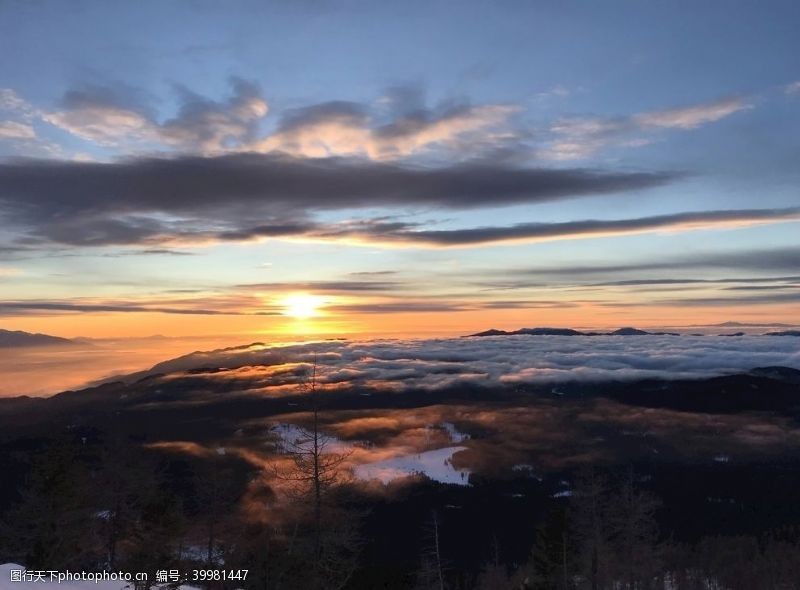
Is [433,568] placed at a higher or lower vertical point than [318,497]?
lower

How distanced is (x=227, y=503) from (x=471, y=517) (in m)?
148

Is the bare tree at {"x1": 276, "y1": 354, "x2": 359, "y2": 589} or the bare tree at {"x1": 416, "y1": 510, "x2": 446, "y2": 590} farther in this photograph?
Result: the bare tree at {"x1": 416, "y1": 510, "x2": 446, "y2": 590}

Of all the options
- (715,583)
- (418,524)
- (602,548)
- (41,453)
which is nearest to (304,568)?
(41,453)

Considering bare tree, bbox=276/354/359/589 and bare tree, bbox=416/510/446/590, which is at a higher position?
bare tree, bbox=276/354/359/589

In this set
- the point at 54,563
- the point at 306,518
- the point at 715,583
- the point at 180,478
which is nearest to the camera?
the point at 306,518

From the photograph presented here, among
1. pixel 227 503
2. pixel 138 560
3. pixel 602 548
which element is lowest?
pixel 602 548

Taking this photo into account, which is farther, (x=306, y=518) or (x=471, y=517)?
(x=471, y=517)

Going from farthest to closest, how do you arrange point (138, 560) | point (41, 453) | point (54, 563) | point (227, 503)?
point (227, 503), point (41, 453), point (54, 563), point (138, 560)

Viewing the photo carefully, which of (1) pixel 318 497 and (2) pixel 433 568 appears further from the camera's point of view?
(2) pixel 433 568

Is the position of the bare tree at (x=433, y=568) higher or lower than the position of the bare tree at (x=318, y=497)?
lower

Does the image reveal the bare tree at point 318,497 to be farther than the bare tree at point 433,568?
No

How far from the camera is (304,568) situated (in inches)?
948

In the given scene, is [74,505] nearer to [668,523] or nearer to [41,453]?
[41,453]

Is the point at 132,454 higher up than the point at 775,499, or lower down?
higher up
